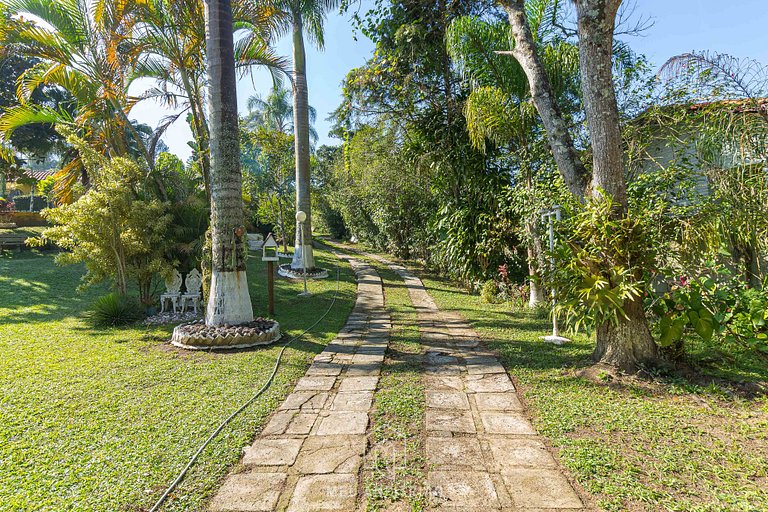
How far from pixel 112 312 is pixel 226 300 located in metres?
2.39

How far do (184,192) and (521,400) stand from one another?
7451 millimetres

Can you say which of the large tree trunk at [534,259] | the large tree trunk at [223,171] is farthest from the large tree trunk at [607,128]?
the large tree trunk at [223,171]

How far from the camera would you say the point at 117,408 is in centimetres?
334

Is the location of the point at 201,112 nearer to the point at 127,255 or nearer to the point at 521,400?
the point at 127,255

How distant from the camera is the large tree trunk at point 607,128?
12.4 ft

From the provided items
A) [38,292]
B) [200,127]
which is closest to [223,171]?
[200,127]

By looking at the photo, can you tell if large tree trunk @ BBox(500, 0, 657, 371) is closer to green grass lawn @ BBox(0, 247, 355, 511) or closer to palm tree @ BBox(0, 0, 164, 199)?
green grass lawn @ BBox(0, 247, 355, 511)

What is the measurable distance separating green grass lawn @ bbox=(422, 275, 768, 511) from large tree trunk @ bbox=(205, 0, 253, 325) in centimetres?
376

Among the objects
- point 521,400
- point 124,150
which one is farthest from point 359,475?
point 124,150

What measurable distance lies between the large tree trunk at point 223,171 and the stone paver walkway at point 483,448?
9.51ft

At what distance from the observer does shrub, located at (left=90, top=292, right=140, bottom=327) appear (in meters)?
6.46

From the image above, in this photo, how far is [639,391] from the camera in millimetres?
3561

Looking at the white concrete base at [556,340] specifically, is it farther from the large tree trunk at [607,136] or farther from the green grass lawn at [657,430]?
the large tree trunk at [607,136]

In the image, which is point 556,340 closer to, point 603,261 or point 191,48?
point 603,261
